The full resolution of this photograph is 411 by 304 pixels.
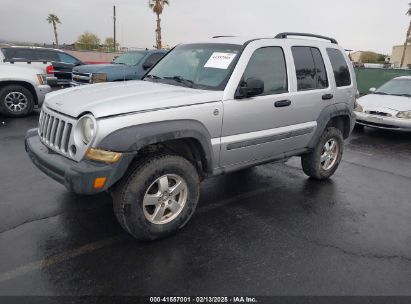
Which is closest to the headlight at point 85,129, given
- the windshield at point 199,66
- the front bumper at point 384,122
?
the windshield at point 199,66

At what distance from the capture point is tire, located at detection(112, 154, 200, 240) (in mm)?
3098

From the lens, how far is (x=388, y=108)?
870 cm

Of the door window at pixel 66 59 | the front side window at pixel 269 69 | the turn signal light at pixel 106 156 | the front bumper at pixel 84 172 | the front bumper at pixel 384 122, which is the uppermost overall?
the front side window at pixel 269 69

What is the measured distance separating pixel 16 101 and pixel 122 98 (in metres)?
7.01

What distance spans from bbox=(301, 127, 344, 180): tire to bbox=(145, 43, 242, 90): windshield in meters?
2.01

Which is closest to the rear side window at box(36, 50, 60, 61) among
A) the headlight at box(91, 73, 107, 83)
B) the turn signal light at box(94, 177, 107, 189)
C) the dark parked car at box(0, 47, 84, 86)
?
the dark parked car at box(0, 47, 84, 86)

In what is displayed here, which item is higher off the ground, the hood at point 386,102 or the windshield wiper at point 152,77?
the windshield wiper at point 152,77

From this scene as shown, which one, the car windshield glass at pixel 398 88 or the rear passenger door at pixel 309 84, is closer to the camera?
the rear passenger door at pixel 309 84

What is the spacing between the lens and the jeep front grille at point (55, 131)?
10.3ft

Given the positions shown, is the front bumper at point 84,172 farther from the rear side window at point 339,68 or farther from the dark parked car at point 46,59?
the dark parked car at point 46,59

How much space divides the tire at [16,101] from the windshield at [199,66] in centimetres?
578

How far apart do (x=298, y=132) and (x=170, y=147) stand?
6.16 ft

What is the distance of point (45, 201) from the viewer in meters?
4.15

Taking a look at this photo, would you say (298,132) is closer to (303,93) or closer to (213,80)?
(303,93)
